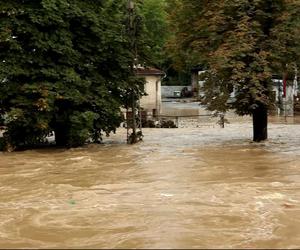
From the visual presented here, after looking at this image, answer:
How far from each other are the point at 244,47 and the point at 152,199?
9754 millimetres

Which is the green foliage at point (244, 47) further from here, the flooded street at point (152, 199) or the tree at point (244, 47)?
the flooded street at point (152, 199)

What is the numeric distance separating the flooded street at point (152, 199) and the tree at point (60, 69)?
1274 millimetres

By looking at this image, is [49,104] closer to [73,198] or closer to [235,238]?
[73,198]

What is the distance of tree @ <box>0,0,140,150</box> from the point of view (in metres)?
20.0

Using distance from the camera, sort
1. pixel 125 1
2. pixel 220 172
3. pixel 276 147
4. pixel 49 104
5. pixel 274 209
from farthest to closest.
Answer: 1. pixel 125 1
2. pixel 276 147
3. pixel 49 104
4. pixel 220 172
5. pixel 274 209

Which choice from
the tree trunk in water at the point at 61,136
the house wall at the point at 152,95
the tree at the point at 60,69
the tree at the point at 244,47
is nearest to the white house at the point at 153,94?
the house wall at the point at 152,95

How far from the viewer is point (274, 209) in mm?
10266

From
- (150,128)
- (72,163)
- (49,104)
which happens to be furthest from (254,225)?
(150,128)

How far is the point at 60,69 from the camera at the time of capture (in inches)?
811

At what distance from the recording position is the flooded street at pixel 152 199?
333 inches

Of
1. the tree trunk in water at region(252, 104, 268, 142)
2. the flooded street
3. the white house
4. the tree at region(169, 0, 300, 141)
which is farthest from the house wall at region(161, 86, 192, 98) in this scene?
the flooded street

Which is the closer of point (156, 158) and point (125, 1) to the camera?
point (156, 158)

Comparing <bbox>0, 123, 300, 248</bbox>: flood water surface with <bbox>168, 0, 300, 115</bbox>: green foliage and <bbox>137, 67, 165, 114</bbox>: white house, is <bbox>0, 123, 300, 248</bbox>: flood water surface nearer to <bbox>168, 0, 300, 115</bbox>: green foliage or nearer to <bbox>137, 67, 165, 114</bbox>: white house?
<bbox>168, 0, 300, 115</bbox>: green foliage

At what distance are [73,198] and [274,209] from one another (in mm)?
3997
